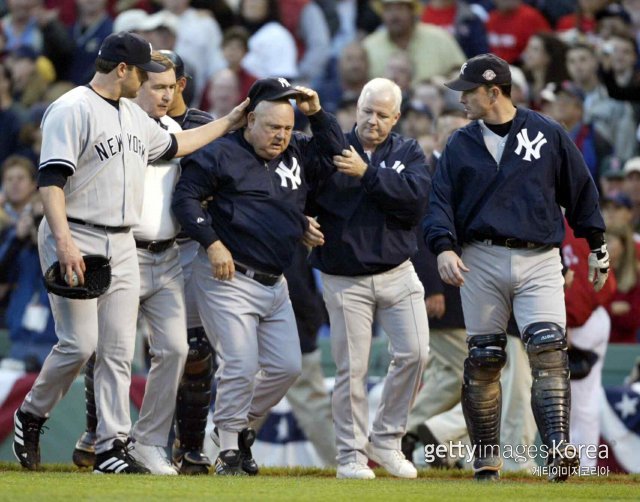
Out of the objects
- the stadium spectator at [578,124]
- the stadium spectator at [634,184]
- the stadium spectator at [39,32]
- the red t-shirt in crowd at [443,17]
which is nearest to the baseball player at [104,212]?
the stadium spectator at [578,124]

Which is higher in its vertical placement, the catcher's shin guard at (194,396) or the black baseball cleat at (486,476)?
the catcher's shin guard at (194,396)

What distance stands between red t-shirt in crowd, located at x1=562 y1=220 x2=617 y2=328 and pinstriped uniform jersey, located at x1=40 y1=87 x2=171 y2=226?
11.4ft

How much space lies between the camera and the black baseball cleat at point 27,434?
27.0 ft

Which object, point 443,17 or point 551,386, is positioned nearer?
point 551,386

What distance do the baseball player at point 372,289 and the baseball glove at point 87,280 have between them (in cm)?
153

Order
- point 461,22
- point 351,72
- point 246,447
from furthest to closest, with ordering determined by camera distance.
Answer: point 461,22
point 351,72
point 246,447

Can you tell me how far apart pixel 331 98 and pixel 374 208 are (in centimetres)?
670

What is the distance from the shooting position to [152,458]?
8375mm

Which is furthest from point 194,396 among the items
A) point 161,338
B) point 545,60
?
point 545,60

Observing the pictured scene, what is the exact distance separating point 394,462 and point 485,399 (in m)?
0.89

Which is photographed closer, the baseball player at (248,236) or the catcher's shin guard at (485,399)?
the catcher's shin guard at (485,399)

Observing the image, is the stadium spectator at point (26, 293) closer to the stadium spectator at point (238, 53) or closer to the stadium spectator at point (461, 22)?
the stadium spectator at point (238, 53)

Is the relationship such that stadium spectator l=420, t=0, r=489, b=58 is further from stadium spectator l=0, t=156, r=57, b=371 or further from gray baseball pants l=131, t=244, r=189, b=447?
gray baseball pants l=131, t=244, r=189, b=447

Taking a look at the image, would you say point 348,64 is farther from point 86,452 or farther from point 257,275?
point 86,452
